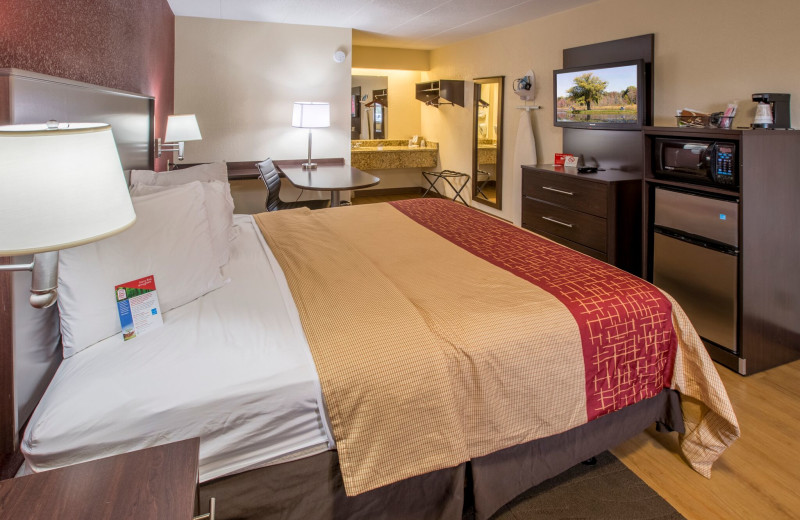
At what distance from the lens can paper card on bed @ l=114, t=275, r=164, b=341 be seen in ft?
4.94

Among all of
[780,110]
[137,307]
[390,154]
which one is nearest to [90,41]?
[137,307]

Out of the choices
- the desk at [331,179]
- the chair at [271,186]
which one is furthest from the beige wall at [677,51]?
the chair at [271,186]

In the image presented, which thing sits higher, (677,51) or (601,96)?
(677,51)

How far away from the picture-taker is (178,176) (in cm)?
269

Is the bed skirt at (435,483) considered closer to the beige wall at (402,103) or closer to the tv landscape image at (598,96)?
the tv landscape image at (598,96)

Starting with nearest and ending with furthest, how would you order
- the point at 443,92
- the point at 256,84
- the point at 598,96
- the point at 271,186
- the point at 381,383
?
the point at 381,383
the point at 598,96
the point at 271,186
the point at 256,84
the point at 443,92

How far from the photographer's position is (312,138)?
5820 millimetres

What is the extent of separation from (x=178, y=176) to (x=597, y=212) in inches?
112

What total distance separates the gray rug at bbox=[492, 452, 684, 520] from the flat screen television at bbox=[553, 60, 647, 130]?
2843 millimetres

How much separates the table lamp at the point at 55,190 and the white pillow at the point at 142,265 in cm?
72

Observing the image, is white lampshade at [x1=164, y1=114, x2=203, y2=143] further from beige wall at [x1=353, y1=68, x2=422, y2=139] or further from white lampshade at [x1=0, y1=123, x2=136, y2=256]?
beige wall at [x1=353, y1=68, x2=422, y2=139]

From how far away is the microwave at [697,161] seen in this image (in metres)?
2.66

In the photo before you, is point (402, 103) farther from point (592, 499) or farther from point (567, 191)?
point (592, 499)

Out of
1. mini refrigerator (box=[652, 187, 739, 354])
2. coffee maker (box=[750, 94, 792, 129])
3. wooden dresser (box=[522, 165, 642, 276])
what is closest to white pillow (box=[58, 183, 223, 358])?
mini refrigerator (box=[652, 187, 739, 354])
